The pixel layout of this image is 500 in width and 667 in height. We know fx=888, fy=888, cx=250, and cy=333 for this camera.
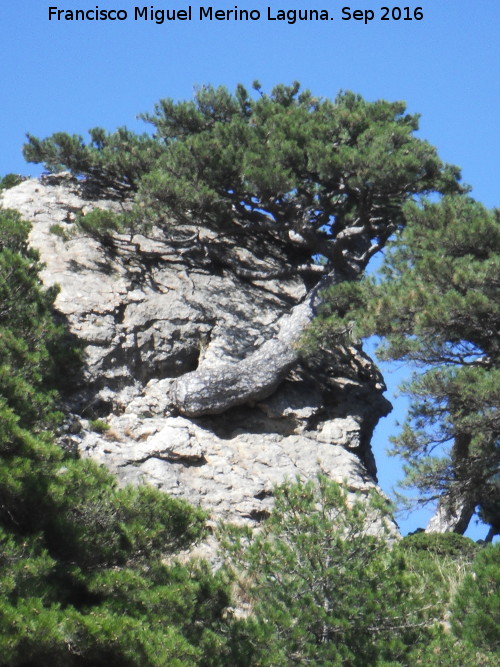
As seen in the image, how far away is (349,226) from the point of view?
1542 cm

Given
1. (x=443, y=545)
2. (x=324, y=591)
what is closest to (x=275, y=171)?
(x=443, y=545)

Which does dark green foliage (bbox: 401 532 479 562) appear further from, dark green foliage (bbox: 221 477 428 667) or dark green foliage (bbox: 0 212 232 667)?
dark green foliage (bbox: 0 212 232 667)

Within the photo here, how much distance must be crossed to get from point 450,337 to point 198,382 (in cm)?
357

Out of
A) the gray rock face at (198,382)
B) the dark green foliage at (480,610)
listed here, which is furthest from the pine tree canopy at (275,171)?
the dark green foliage at (480,610)

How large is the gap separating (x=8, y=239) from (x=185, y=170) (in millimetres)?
4021

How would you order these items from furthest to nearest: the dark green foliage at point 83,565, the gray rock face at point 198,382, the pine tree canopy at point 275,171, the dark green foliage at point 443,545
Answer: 1. the pine tree canopy at point 275,171
2. the gray rock face at point 198,382
3. the dark green foliage at point 443,545
4. the dark green foliage at point 83,565

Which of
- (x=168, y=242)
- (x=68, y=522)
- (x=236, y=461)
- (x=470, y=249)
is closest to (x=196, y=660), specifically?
(x=68, y=522)

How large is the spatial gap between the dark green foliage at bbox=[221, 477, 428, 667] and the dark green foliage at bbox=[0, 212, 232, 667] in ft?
1.30

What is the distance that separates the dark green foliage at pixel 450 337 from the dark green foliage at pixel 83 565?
15.5 feet

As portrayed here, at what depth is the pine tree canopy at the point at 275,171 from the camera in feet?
46.0

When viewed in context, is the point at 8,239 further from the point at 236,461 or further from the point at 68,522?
the point at 68,522

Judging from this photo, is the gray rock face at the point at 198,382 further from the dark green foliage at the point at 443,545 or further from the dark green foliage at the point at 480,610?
the dark green foliage at the point at 480,610

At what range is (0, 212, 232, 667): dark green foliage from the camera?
6195 millimetres

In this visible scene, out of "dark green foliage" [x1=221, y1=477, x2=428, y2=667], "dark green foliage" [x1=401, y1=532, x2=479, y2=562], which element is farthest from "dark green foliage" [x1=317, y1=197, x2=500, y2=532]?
"dark green foliage" [x1=221, y1=477, x2=428, y2=667]
